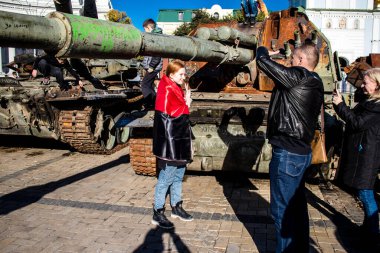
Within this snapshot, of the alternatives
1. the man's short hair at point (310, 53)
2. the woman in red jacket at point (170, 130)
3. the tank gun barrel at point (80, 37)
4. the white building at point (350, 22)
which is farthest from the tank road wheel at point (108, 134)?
the white building at point (350, 22)

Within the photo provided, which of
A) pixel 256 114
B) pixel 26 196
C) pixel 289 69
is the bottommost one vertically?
pixel 26 196

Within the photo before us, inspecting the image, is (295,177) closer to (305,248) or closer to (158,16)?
(305,248)

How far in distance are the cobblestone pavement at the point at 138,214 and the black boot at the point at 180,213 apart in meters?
0.11

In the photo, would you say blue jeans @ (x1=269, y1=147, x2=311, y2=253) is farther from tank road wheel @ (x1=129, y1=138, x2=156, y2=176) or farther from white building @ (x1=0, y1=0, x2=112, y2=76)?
white building @ (x1=0, y1=0, x2=112, y2=76)

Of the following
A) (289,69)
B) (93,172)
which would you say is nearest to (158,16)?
(93,172)

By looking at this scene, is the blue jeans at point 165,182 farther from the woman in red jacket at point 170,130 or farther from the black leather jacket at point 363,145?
the black leather jacket at point 363,145

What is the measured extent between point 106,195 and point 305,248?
3.07 metres

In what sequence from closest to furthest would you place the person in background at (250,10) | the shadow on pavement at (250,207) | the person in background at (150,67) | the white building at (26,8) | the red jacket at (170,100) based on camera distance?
the shadow on pavement at (250,207)
the red jacket at (170,100)
the person in background at (250,10)
the person in background at (150,67)
the white building at (26,8)

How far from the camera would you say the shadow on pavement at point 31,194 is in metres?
5.25

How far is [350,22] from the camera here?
4403cm

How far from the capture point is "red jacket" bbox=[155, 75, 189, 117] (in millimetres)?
4312

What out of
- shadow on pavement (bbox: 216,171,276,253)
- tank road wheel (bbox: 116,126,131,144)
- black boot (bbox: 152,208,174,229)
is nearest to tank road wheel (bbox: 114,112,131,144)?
tank road wheel (bbox: 116,126,131,144)

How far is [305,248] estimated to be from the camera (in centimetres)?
349

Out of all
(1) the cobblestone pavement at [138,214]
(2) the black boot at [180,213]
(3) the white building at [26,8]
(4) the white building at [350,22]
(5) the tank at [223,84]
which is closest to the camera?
(5) the tank at [223,84]
